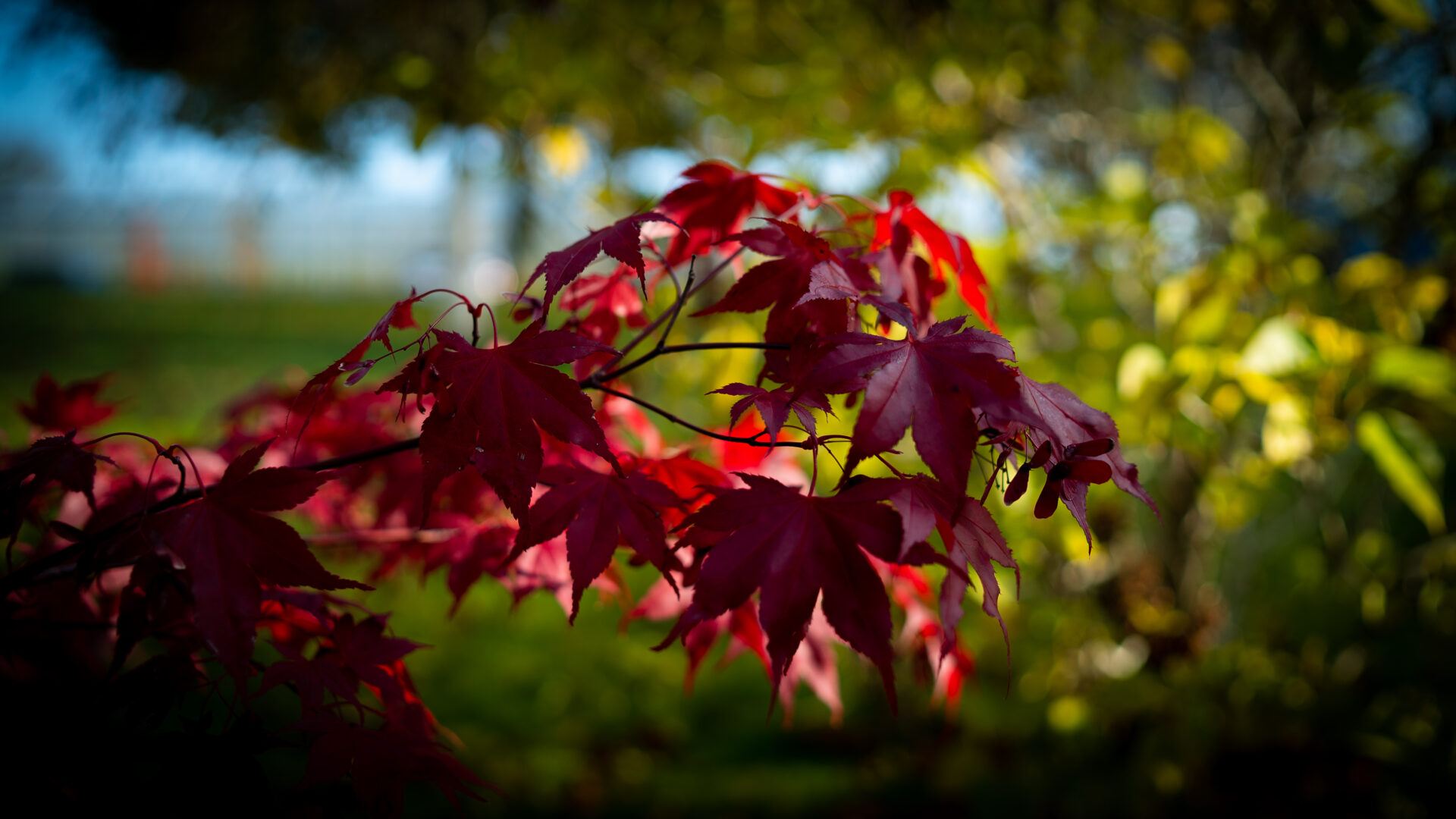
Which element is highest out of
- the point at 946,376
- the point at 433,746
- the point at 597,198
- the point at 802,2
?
the point at 802,2

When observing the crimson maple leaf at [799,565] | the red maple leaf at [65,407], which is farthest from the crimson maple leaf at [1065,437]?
the red maple leaf at [65,407]

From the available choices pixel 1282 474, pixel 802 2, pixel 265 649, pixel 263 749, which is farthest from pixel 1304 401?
pixel 265 649

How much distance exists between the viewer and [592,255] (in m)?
0.75

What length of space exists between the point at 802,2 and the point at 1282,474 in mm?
1972

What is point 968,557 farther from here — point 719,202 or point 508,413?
point 719,202

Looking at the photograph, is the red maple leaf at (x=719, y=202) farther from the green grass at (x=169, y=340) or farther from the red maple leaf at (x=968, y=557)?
the green grass at (x=169, y=340)

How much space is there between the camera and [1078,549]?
5.99 feet

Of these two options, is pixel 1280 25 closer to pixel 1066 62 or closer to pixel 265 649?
pixel 1066 62

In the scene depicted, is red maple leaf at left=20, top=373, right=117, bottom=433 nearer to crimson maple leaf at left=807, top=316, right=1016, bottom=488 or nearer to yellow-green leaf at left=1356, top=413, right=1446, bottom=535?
crimson maple leaf at left=807, top=316, right=1016, bottom=488

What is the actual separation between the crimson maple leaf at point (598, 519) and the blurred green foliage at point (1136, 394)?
1172 millimetres

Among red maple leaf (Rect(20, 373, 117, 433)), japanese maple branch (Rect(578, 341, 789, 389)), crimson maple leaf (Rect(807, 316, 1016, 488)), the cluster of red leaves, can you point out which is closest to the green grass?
red maple leaf (Rect(20, 373, 117, 433))

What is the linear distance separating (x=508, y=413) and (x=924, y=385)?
0.35m

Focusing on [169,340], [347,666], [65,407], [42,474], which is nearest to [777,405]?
[347,666]

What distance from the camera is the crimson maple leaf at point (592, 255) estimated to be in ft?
2.38
